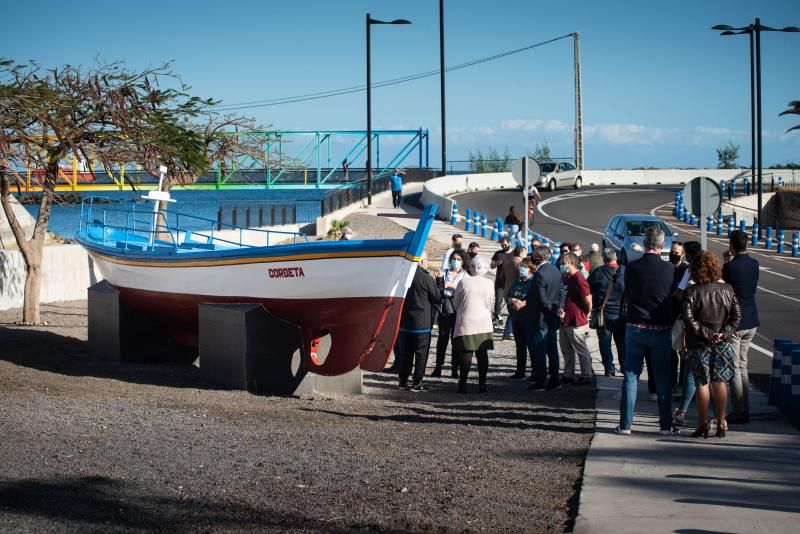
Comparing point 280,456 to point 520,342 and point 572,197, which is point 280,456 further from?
point 572,197

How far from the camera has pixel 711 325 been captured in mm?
9188

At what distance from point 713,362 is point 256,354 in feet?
18.4

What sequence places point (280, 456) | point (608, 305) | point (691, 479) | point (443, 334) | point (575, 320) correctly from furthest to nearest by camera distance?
point (443, 334), point (608, 305), point (575, 320), point (280, 456), point (691, 479)

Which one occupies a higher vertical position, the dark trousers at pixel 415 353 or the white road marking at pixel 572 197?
the white road marking at pixel 572 197

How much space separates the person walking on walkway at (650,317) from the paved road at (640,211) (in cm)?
404

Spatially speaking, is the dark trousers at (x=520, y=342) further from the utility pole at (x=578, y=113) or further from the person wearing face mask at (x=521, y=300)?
the utility pole at (x=578, y=113)

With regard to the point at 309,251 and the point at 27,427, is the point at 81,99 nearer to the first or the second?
the point at 309,251

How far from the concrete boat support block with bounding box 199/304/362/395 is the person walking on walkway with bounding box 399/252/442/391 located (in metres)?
0.74

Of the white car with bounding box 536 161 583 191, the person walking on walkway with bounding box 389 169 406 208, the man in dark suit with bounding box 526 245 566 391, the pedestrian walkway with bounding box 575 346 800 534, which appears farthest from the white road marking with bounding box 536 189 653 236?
the pedestrian walkway with bounding box 575 346 800 534

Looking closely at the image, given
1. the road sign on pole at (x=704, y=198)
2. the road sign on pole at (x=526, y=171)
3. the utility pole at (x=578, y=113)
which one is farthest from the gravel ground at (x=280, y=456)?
the utility pole at (x=578, y=113)

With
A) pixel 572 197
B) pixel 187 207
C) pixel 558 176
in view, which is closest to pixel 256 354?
pixel 572 197

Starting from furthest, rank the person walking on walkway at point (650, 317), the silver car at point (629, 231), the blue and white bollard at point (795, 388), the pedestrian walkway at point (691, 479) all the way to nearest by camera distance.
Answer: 1. the silver car at point (629, 231)
2. the blue and white bollard at point (795, 388)
3. the person walking on walkway at point (650, 317)
4. the pedestrian walkway at point (691, 479)

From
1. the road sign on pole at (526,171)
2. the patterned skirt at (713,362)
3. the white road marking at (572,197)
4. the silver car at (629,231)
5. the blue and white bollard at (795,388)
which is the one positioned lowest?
the blue and white bollard at (795,388)

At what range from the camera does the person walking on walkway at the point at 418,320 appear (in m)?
12.4
